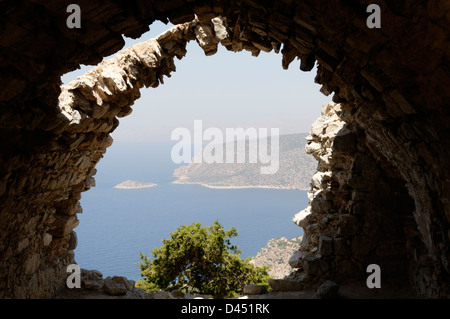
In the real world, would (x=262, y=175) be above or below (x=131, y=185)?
below

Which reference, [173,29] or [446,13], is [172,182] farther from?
[446,13]

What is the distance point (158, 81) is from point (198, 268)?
10049 mm

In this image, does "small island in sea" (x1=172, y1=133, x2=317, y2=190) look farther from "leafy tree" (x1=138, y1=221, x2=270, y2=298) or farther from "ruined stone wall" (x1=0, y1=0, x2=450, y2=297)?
"ruined stone wall" (x1=0, y1=0, x2=450, y2=297)

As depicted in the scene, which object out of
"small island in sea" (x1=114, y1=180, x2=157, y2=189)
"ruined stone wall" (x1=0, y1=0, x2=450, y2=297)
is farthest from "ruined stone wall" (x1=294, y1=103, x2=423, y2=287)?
"small island in sea" (x1=114, y1=180, x2=157, y2=189)

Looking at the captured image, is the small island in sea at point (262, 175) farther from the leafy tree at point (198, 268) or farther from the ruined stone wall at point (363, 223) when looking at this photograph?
the ruined stone wall at point (363, 223)

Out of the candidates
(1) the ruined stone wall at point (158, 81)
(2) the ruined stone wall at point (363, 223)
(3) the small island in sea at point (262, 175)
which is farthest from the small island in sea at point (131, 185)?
(2) the ruined stone wall at point (363, 223)

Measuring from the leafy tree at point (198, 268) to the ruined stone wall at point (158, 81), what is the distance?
6.82 m

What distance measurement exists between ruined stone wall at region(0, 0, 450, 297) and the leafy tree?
22.4 feet

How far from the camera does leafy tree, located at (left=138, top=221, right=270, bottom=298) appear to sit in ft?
49.7

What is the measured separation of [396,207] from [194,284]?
30.3 feet

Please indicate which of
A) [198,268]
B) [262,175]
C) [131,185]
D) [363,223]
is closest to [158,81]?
[363,223]

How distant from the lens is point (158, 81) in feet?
26.2

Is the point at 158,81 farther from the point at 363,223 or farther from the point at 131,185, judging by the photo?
the point at 131,185

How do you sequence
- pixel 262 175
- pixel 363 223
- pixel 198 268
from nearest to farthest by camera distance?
pixel 363 223 → pixel 198 268 → pixel 262 175
